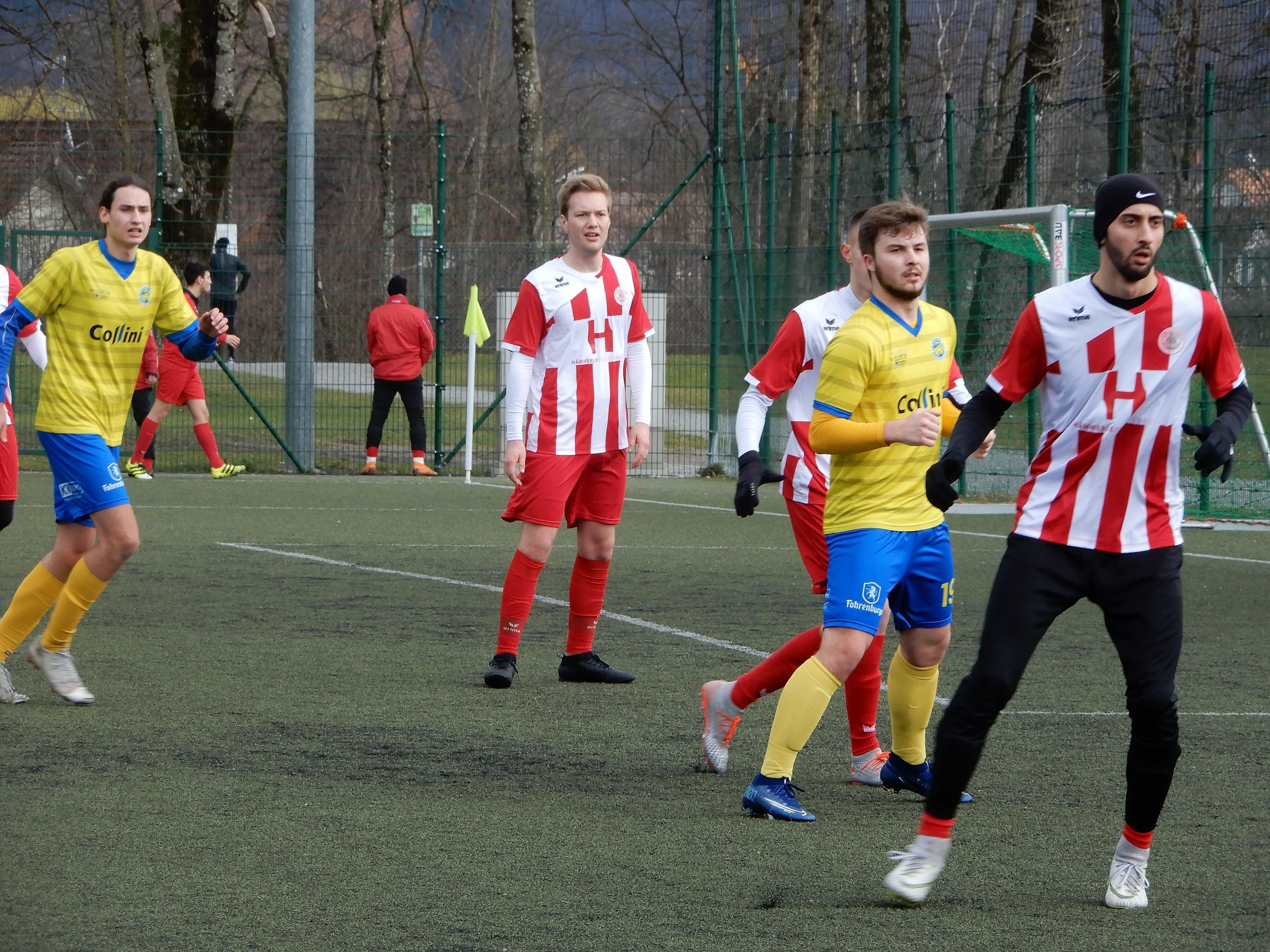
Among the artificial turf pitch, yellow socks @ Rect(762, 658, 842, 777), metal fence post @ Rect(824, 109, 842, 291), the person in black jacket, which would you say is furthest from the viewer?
the person in black jacket

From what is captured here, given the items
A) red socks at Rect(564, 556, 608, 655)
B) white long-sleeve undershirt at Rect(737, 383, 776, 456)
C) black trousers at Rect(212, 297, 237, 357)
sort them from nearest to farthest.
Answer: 1. white long-sleeve undershirt at Rect(737, 383, 776, 456)
2. red socks at Rect(564, 556, 608, 655)
3. black trousers at Rect(212, 297, 237, 357)

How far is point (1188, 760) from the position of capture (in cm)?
579

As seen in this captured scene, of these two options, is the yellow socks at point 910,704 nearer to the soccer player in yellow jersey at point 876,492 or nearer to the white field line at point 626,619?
the soccer player in yellow jersey at point 876,492

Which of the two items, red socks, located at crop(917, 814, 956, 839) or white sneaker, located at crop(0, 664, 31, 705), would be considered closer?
red socks, located at crop(917, 814, 956, 839)

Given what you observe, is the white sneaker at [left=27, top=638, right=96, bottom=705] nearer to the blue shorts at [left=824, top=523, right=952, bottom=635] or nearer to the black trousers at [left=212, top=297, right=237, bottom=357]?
the blue shorts at [left=824, top=523, right=952, bottom=635]

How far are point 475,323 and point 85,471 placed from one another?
1065cm

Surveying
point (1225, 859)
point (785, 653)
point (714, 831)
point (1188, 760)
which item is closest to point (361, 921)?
point (714, 831)

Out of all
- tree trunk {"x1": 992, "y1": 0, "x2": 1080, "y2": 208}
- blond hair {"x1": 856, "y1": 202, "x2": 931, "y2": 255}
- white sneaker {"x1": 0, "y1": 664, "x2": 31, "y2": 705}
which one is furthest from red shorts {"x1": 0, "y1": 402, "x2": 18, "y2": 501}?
tree trunk {"x1": 992, "y1": 0, "x2": 1080, "y2": 208}

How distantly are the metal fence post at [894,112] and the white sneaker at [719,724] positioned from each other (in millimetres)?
11035

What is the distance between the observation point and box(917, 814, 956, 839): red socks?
4.19 metres

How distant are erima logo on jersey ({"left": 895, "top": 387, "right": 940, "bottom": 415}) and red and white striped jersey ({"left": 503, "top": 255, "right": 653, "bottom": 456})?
7.94 feet

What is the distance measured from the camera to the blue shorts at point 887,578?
4.84 m

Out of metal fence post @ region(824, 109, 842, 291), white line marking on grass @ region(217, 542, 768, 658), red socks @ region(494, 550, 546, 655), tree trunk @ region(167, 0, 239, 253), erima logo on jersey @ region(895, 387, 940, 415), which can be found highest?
tree trunk @ region(167, 0, 239, 253)

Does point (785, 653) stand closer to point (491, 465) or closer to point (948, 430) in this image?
point (948, 430)
